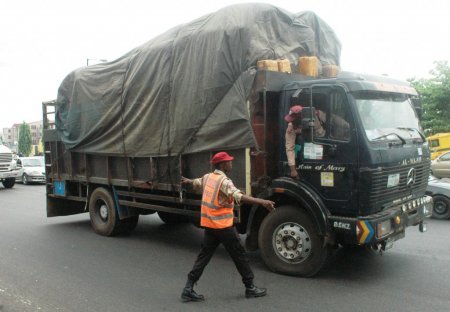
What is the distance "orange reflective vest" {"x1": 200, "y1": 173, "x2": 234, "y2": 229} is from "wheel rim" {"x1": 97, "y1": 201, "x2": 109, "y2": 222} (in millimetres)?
4187

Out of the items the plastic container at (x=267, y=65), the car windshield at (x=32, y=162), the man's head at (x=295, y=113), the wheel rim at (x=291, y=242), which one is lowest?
the wheel rim at (x=291, y=242)

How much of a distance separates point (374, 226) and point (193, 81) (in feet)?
10.5

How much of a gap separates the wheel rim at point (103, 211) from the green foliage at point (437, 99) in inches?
839

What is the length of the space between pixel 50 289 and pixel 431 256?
5.19 meters

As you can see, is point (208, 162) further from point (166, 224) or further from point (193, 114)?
point (166, 224)

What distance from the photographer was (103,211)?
27.8 feet

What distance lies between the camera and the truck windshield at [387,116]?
16.8 ft

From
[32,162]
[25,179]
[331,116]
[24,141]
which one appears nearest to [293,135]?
[331,116]

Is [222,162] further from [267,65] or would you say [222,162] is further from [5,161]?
[5,161]

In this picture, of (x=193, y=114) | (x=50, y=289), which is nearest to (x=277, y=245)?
(x=193, y=114)

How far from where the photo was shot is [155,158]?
710 cm

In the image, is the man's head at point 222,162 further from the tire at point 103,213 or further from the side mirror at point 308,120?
the tire at point 103,213

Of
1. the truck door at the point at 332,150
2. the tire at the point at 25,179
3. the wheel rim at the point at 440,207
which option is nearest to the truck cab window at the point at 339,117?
the truck door at the point at 332,150

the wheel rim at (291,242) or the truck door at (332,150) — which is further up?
the truck door at (332,150)
